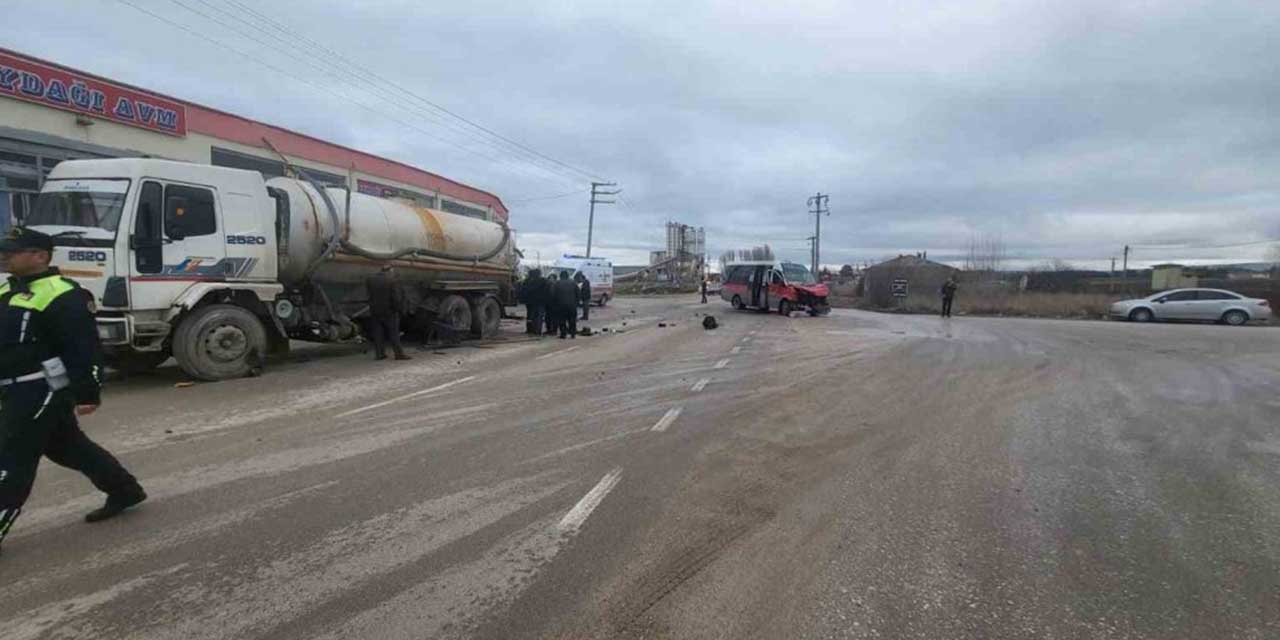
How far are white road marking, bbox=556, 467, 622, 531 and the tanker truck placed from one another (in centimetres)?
736

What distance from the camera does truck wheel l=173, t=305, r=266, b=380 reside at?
9.52 meters

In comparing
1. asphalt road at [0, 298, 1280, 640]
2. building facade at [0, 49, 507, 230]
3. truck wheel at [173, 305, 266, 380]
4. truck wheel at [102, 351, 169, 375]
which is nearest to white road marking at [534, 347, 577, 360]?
asphalt road at [0, 298, 1280, 640]

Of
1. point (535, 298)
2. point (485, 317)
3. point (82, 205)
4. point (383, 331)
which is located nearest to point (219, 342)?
point (82, 205)

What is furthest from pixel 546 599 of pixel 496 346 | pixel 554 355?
pixel 496 346

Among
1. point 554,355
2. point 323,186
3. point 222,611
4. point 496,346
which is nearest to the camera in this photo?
point 222,611

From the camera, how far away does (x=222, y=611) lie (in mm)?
3201

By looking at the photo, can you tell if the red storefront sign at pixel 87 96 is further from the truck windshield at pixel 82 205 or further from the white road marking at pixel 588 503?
the white road marking at pixel 588 503

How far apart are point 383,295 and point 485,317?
478 cm

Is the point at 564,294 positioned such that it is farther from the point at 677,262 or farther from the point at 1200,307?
the point at 677,262

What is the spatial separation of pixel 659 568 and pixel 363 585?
5.02 ft

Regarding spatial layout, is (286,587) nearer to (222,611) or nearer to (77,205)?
(222,611)

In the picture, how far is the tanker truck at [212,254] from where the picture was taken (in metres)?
8.94

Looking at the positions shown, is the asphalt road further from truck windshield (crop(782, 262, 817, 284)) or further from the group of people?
truck windshield (crop(782, 262, 817, 284))

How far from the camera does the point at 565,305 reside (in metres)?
17.7
